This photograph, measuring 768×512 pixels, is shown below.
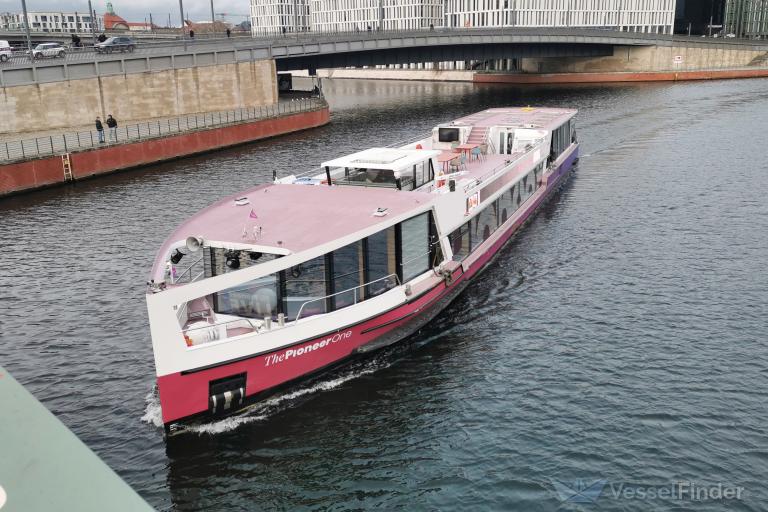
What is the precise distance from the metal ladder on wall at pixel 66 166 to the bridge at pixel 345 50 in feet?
42.3

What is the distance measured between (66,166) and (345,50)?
46.7 meters

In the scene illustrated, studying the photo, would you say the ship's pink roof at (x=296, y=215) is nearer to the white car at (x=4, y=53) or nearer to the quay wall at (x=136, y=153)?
the quay wall at (x=136, y=153)

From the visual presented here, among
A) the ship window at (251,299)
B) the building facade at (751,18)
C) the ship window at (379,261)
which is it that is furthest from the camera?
the building facade at (751,18)

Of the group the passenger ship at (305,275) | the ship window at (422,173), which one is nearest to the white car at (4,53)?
the passenger ship at (305,275)

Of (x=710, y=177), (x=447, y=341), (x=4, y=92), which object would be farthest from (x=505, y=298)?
(x=4, y=92)

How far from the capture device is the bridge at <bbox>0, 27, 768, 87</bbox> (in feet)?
208

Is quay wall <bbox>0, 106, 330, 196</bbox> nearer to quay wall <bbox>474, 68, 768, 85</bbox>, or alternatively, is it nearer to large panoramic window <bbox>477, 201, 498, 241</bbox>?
large panoramic window <bbox>477, 201, 498, 241</bbox>

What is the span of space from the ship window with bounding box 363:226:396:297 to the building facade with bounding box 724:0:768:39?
205474 mm

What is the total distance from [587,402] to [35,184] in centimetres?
4205

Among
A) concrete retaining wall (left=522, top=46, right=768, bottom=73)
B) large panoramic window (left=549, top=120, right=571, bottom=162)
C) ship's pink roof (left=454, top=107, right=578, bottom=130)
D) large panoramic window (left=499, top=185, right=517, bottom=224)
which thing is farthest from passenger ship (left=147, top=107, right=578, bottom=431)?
concrete retaining wall (left=522, top=46, right=768, bottom=73)

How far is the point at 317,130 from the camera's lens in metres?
78.6

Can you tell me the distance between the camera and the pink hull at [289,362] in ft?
61.0

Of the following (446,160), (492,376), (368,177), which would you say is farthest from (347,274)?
(446,160)

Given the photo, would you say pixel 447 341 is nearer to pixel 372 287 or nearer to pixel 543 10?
pixel 372 287
